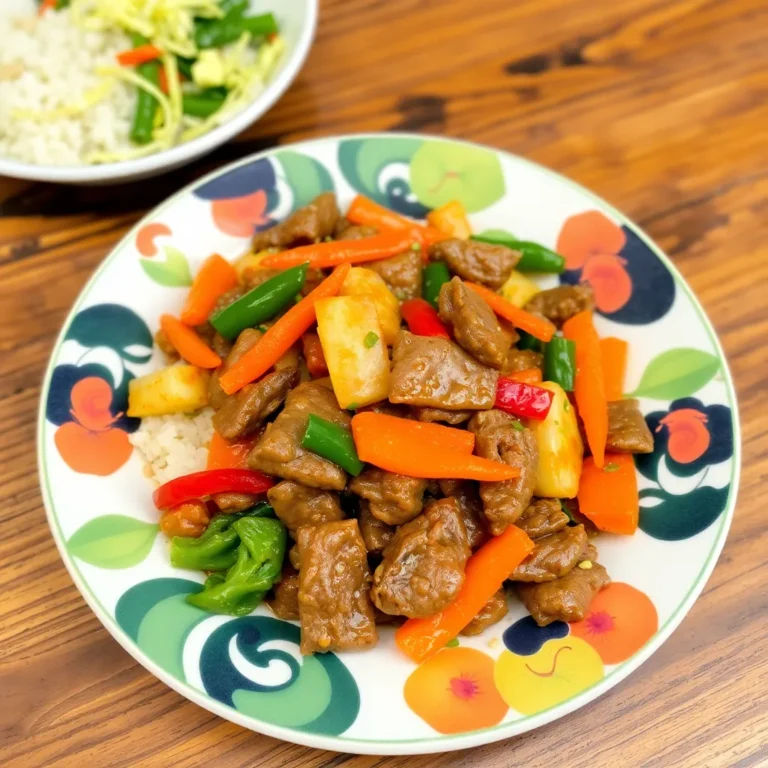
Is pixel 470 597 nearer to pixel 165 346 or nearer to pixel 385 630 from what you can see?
pixel 385 630

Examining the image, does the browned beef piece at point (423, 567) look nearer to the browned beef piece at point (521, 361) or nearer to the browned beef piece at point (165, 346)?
the browned beef piece at point (521, 361)

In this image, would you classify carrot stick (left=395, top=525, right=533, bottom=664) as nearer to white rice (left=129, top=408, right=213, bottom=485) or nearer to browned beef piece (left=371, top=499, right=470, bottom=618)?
browned beef piece (left=371, top=499, right=470, bottom=618)

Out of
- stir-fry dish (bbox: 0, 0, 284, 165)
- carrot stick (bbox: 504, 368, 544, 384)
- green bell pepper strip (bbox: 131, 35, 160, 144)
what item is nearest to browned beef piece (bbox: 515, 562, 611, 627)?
carrot stick (bbox: 504, 368, 544, 384)

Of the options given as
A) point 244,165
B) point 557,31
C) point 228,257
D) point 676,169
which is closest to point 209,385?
point 228,257

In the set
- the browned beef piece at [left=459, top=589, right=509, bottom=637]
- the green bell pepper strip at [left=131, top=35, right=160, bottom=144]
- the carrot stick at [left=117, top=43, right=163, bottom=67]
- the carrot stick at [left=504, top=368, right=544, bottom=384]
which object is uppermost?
the carrot stick at [left=117, top=43, right=163, bottom=67]

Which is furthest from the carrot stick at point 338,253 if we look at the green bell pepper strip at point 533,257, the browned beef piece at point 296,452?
the browned beef piece at point 296,452

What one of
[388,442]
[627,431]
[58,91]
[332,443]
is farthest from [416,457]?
[58,91]
